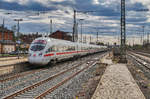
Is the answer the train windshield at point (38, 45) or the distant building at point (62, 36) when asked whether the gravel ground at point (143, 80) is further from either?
the distant building at point (62, 36)

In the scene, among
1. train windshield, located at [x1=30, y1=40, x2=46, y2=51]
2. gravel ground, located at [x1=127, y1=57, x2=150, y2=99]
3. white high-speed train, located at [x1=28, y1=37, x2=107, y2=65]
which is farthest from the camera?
→ train windshield, located at [x1=30, y1=40, x2=46, y2=51]

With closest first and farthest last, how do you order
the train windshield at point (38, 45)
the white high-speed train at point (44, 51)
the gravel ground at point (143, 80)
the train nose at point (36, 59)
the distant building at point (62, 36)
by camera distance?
the gravel ground at point (143, 80) < the train nose at point (36, 59) < the white high-speed train at point (44, 51) < the train windshield at point (38, 45) < the distant building at point (62, 36)

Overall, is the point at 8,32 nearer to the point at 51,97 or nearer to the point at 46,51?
the point at 46,51

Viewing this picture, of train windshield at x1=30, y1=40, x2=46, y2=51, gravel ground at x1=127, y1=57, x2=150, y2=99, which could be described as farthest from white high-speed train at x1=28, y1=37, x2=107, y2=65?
gravel ground at x1=127, y1=57, x2=150, y2=99

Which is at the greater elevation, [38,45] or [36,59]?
[38,45]

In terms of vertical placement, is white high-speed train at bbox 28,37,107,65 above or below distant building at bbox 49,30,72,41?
below

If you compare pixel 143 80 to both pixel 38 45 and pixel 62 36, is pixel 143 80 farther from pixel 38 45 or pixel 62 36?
pixel 62 36

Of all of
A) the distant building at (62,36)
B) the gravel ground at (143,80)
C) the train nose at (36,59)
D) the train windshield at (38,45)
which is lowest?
the gravel ground at (143,80)

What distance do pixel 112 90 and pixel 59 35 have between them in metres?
107

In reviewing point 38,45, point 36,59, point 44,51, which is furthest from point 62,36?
point 36,59

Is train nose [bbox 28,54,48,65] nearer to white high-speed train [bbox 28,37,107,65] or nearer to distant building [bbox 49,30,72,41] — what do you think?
white high-speed train [bbox 28,37,107,65]

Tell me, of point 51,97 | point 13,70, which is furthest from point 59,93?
point 13,70

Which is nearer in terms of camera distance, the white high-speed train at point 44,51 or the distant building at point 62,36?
the white high-speed train at point 44,51

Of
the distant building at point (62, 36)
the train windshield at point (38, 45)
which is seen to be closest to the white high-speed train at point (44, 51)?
the train windshield at point (38, 45)
